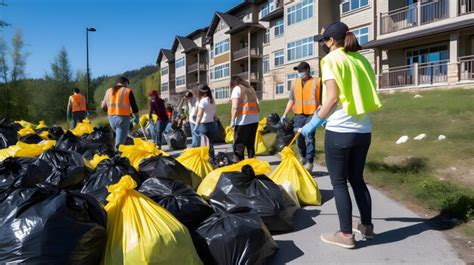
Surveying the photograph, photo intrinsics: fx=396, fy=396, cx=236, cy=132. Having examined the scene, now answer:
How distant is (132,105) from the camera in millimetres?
6969

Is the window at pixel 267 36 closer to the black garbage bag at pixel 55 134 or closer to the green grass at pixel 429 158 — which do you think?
the green grass at pixel 429 158

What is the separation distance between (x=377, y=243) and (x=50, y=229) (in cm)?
256

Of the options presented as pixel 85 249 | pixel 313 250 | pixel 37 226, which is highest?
pixel 37 226

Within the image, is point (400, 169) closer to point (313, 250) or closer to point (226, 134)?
point (313, 250)

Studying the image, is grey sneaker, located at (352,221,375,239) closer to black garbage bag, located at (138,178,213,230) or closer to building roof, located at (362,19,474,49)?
black garbage bag, located at (138,178,213,230)

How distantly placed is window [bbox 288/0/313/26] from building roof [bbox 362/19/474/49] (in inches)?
319

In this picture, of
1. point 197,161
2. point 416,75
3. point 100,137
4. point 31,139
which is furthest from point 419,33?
point 31,139

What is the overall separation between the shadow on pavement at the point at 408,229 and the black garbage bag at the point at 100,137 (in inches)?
225

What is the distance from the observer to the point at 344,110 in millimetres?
3145

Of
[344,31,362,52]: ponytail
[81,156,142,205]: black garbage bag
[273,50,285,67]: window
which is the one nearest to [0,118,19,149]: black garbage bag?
[81,156,142,205]: black garbage bag

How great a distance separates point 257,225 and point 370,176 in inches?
139

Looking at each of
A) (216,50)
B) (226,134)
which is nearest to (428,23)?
(226,134)

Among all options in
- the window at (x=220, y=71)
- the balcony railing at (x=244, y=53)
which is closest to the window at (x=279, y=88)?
the balcony railing at (x=244, y=53)

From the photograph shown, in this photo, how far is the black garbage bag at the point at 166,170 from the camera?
4.42 m
